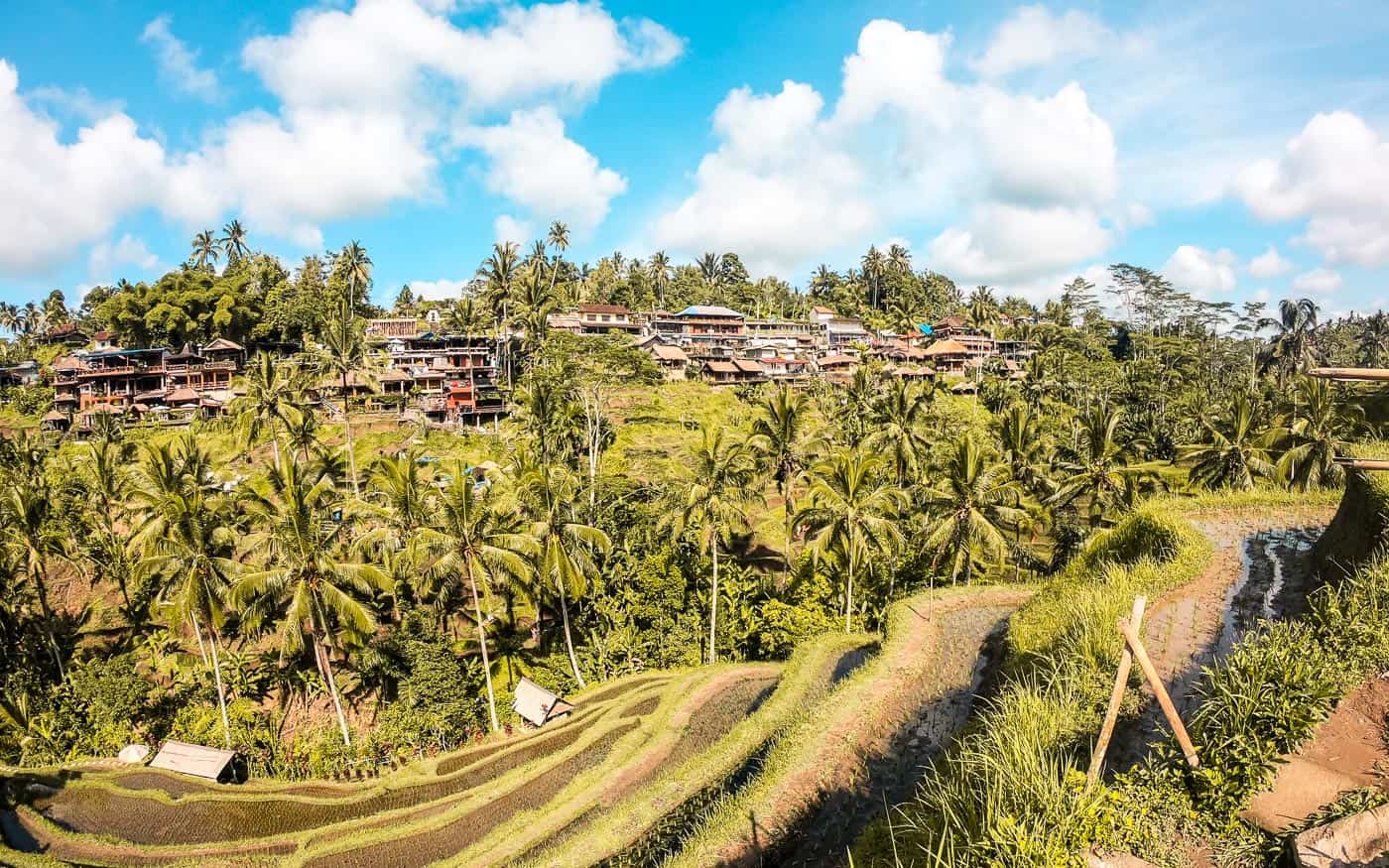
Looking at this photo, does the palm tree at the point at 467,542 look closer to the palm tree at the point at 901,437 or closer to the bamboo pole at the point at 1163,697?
the palm tree at the point at 901,437

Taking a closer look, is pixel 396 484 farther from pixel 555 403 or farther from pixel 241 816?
pixel 555 403

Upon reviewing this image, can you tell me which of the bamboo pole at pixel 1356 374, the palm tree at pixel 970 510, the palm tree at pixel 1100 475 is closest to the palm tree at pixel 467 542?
the palm tree at pixel 970 510

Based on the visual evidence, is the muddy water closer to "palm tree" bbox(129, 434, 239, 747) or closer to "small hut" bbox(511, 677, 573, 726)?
"small hut" bbox(511, 677, 573, 726)

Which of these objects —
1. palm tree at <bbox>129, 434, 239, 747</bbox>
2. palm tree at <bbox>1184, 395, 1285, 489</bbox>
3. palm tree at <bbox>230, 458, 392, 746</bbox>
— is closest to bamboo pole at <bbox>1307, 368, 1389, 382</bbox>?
palm tree at <bbox>230, 458, 392, 746</bbox>

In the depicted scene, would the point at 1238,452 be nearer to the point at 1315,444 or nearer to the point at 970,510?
the point at 1315,444

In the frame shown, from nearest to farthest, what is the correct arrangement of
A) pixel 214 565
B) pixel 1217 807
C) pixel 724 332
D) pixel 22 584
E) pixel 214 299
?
pixel 1217 807 → pixel 214 565 → pixel 22 584 → pixel 214 299 → pixel 724 332

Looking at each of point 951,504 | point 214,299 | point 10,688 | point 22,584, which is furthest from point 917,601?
point 214,299

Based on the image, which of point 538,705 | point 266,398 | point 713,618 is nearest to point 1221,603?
point 713,618
